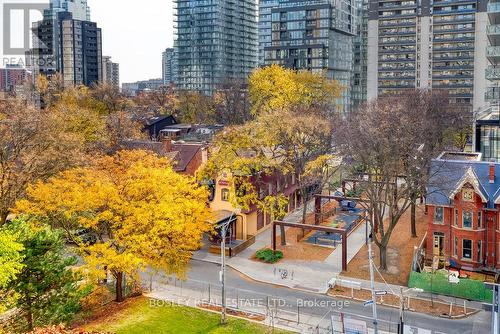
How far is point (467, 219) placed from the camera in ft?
139

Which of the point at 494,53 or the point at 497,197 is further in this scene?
the point at 494,53

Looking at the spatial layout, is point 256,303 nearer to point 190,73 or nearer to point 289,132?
point 289,132

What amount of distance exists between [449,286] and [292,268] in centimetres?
1238

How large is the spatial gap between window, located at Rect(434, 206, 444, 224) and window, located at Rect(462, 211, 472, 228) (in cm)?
207

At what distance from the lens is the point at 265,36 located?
193 metres

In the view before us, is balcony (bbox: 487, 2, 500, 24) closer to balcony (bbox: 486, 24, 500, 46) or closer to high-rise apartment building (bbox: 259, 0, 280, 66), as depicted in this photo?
balcony (bbox: 486, 24, 500, 46)

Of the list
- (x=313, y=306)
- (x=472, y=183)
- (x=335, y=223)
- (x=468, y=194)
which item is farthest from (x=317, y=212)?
(x=313, y=306)

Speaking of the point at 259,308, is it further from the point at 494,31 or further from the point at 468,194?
the point at 494,31

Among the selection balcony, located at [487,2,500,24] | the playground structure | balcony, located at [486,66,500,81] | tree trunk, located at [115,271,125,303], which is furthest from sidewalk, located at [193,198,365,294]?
balcony, located at [487,2,500,24]

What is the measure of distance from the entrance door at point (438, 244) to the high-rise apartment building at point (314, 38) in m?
106

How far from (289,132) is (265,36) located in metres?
149

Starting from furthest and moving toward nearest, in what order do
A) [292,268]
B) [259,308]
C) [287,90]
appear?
[287,90] → [292,268] → [259,308]

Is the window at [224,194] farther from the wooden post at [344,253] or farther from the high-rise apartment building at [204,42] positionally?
the high-rise apartment building at [204,42]

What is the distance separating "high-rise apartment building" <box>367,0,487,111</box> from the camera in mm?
130625
